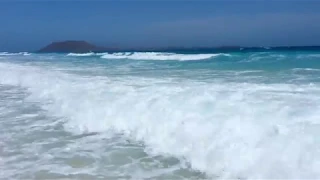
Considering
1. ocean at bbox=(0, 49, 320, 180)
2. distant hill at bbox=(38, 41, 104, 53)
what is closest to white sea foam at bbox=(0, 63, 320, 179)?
ocean at bbox=(0, 49, 320, 180)

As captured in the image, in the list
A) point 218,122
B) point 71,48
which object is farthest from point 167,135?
point 71,48

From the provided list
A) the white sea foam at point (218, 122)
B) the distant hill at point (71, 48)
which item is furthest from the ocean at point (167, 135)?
the distant hill at point (71, 48)

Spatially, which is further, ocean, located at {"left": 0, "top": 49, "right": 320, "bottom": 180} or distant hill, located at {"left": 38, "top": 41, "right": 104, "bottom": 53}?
distant hill, located at {"left": 38, "top": 41, "right": 104, "bottom": 53}

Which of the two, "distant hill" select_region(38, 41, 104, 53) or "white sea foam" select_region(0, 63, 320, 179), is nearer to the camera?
"white sea foam" select_region(0, 63, 320, 179)

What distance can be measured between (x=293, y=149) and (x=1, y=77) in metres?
14.6

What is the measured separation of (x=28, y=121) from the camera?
26.4ft

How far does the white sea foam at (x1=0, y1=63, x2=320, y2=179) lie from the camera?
475cm

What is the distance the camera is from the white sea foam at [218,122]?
4.75 metres

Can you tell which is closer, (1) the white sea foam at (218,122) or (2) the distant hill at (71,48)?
(1) the white sea foam at (218,122)

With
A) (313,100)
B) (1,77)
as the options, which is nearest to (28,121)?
(313,100)

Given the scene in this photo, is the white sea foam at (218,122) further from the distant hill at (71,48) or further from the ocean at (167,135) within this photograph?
the distant hill at (71,48)

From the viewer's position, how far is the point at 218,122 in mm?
6117

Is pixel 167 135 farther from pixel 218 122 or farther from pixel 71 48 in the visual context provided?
pixel 71 48

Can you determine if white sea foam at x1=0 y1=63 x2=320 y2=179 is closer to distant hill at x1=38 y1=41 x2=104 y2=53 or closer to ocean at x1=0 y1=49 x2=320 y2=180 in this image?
ocean at x1=0 y1=49 x2=320 y2=180
